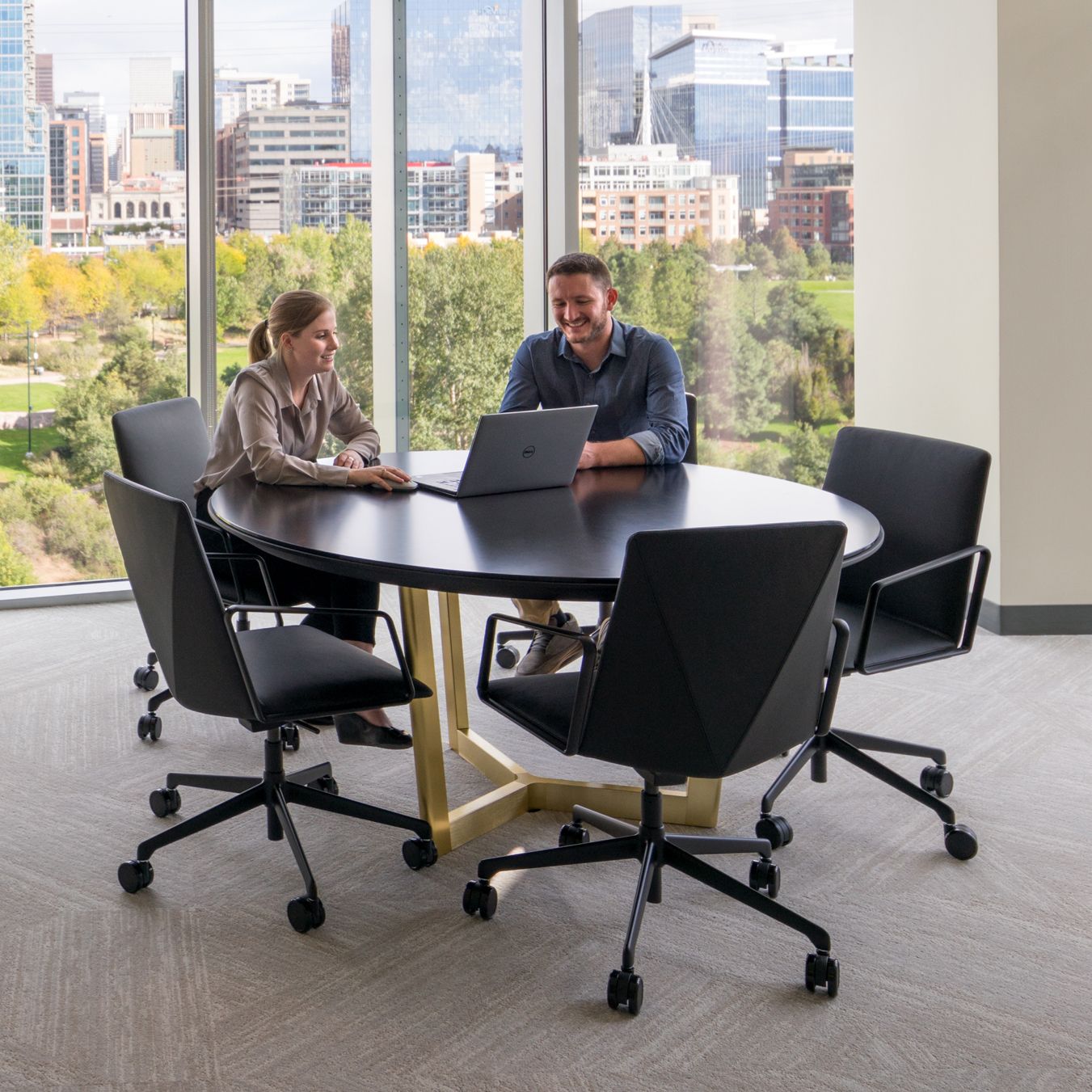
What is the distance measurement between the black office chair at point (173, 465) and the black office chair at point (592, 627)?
32.0 inches

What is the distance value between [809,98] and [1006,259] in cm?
147

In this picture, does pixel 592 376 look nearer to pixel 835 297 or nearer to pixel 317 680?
pixel 317 680

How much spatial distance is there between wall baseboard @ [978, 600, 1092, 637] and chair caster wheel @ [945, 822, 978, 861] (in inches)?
79.2

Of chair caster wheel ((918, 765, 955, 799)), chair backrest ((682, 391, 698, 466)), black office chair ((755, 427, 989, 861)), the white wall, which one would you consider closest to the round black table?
black office chair ((755, 427, 989, 861))

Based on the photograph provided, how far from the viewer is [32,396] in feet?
16.4

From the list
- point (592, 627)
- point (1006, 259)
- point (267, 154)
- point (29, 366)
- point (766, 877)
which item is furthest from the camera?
point (267, 154)

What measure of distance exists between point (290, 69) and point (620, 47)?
140 centimetres

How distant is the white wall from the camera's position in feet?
14.5

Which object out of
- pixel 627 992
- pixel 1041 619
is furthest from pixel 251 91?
pixel 627 992

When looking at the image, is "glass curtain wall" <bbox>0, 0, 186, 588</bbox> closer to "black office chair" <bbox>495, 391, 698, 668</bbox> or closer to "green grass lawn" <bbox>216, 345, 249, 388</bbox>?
"green grass lawn" <bbox>216, 345, 249, 388</bbox>

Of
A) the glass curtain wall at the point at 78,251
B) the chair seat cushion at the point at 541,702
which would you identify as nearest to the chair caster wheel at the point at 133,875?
the chair seat cushion at the point at 541,702

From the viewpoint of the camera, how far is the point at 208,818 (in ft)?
8.89

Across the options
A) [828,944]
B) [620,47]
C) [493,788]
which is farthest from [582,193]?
[828,944]

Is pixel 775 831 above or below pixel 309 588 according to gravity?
below
